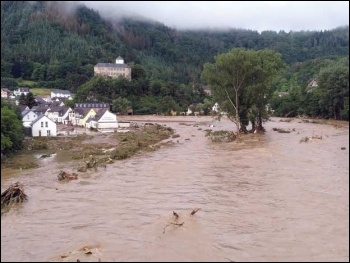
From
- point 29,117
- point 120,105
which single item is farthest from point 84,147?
point 120,105

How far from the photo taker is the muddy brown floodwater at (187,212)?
993cm

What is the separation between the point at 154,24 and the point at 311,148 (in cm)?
16134

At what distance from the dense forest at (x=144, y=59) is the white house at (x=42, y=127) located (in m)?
8.73

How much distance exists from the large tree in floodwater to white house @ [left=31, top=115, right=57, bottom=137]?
43.8 feet

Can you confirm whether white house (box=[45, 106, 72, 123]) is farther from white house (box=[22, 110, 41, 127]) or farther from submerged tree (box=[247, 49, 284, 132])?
submerged tree (box=[247, 49, 284, 132])

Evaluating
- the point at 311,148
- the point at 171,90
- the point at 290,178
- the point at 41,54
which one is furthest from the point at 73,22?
the point at 290,178

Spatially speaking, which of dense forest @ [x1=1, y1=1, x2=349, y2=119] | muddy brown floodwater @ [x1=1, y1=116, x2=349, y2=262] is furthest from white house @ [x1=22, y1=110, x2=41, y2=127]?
muddy brown floodwater @ [x1=1, y1=116, x2=349, y2=262]

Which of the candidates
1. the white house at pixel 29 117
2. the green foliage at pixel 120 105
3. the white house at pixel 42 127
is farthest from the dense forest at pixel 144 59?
the white house at pixel 42 127

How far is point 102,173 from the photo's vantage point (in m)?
19.7

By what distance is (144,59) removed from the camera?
133125mm

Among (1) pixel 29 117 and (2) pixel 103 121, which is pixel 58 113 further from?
(1) pixel 29 117

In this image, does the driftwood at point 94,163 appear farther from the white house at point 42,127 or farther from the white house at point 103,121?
the white house at point 103,121

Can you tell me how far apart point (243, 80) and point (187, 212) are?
952 inches

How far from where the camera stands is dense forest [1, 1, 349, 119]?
5638cm
